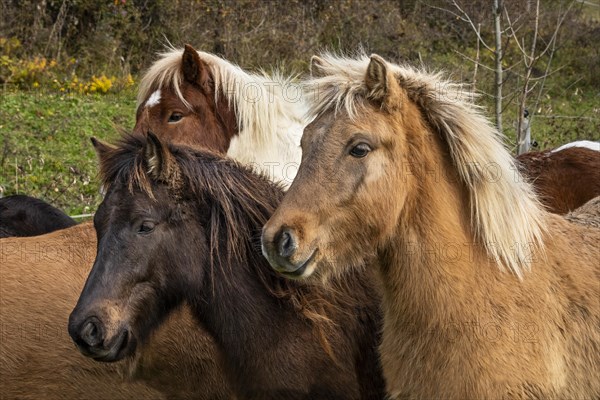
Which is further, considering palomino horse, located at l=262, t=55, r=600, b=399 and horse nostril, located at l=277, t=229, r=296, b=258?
palomino horse, located at l=262, t=55, r=600, b=399

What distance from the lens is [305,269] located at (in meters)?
3.19

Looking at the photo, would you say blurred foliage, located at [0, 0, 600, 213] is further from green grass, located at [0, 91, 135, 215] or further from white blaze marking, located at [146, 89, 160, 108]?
white blaze marking, located at [146, 89, 160, 108]

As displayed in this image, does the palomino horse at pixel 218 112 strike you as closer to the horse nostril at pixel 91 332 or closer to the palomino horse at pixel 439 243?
the palomino horse at pixel 439 243

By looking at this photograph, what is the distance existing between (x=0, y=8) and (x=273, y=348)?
11027 mm

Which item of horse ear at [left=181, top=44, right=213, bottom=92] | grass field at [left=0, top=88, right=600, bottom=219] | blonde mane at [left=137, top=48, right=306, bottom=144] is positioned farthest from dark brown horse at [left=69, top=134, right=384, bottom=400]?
grass field at [left=0, top=88, right=600, bottom=219]

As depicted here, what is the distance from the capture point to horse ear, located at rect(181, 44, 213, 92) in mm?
5719

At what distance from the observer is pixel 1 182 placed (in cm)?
872

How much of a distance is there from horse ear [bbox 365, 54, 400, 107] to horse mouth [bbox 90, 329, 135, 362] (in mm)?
1425

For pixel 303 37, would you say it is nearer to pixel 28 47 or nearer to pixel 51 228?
pixel 28 47

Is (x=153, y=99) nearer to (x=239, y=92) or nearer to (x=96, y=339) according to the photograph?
(x=239, y=92)

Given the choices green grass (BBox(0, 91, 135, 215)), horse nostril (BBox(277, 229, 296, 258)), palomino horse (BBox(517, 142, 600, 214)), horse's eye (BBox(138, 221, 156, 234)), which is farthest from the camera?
green grass (BBox(0, 91, 135, 215))

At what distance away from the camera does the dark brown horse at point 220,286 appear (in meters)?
3.55

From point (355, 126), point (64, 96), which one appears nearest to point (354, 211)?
point (355, 126)

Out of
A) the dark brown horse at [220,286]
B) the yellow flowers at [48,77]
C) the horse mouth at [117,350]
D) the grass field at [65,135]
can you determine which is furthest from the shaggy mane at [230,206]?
the yellow flowers at [48,77]
